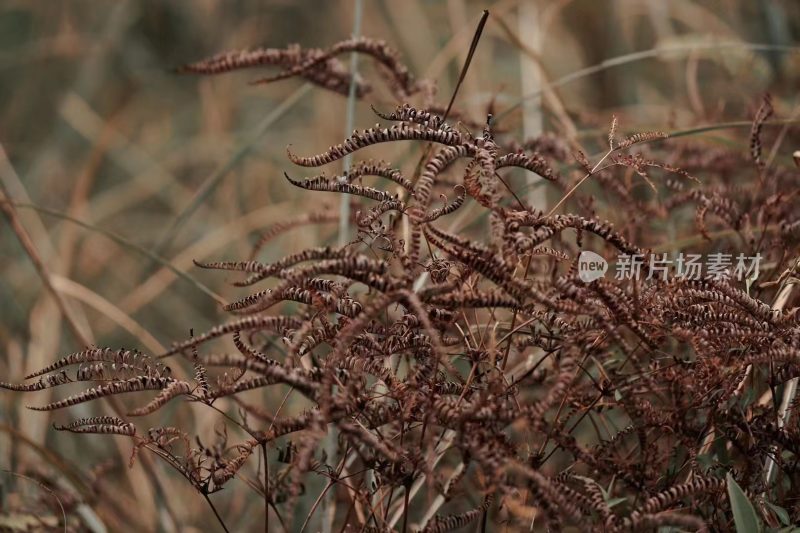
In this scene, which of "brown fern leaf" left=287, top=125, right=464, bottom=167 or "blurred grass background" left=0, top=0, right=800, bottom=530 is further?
"blurred grass background" left=0, top=0, right=800, bottom=530

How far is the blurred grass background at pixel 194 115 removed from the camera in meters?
1.03

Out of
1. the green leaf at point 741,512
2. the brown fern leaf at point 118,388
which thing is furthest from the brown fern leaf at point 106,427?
the green leaf at point 741,512

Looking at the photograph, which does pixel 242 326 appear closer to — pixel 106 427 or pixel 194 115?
pixel 106 427

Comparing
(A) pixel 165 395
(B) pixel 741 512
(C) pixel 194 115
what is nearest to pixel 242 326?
(A) pixel 165 395

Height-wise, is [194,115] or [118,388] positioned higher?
[194,115]

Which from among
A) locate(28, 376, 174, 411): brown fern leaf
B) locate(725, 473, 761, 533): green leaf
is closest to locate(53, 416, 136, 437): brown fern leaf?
locate(28, 376, 174, 411): brown fern leaf

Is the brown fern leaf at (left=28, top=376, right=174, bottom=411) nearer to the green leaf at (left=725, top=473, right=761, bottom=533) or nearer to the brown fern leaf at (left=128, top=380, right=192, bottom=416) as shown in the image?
the brown fern leaf at (left=128, top=380, right=192, bottom=416)

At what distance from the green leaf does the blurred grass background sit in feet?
1.18

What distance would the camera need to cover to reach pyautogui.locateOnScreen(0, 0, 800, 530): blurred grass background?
3.36 ft

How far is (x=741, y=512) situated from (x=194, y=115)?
7.12 feet

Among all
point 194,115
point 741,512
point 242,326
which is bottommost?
point 741,512

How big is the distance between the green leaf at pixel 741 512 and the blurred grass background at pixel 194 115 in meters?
0.36

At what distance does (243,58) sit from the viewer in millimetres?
679

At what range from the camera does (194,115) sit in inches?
95.6
